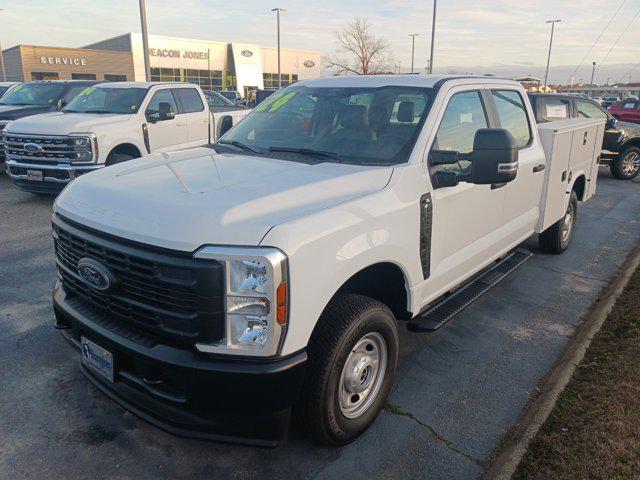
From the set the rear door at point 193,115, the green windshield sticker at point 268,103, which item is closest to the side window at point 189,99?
the rear door at point 193,115

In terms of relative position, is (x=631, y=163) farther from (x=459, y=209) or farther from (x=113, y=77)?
(x=113, y=77)

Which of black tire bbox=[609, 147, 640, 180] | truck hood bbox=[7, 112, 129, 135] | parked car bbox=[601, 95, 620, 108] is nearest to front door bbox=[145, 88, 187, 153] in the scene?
truck hood bbox=[7, 112, 129, 135]

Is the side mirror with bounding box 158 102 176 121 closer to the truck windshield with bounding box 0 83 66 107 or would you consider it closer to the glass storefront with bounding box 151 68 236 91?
the truck windshield with bounding box 0 83 66 107

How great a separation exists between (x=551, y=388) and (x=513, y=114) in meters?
2.49

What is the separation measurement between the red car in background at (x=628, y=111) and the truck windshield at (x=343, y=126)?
63.6 feet

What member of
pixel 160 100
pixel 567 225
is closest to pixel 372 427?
pixel 567 225

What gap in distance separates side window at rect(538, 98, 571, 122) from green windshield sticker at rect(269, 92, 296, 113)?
20.9 ft

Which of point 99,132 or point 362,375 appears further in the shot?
point 99,132

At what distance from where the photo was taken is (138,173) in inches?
125

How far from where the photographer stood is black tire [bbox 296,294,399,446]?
8.45 feet

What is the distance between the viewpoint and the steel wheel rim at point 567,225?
642cm

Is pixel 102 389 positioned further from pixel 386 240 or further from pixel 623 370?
pixel 623 370

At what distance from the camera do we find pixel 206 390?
2342mm

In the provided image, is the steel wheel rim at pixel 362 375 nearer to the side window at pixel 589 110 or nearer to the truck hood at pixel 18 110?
the side window at pixel 589 110
